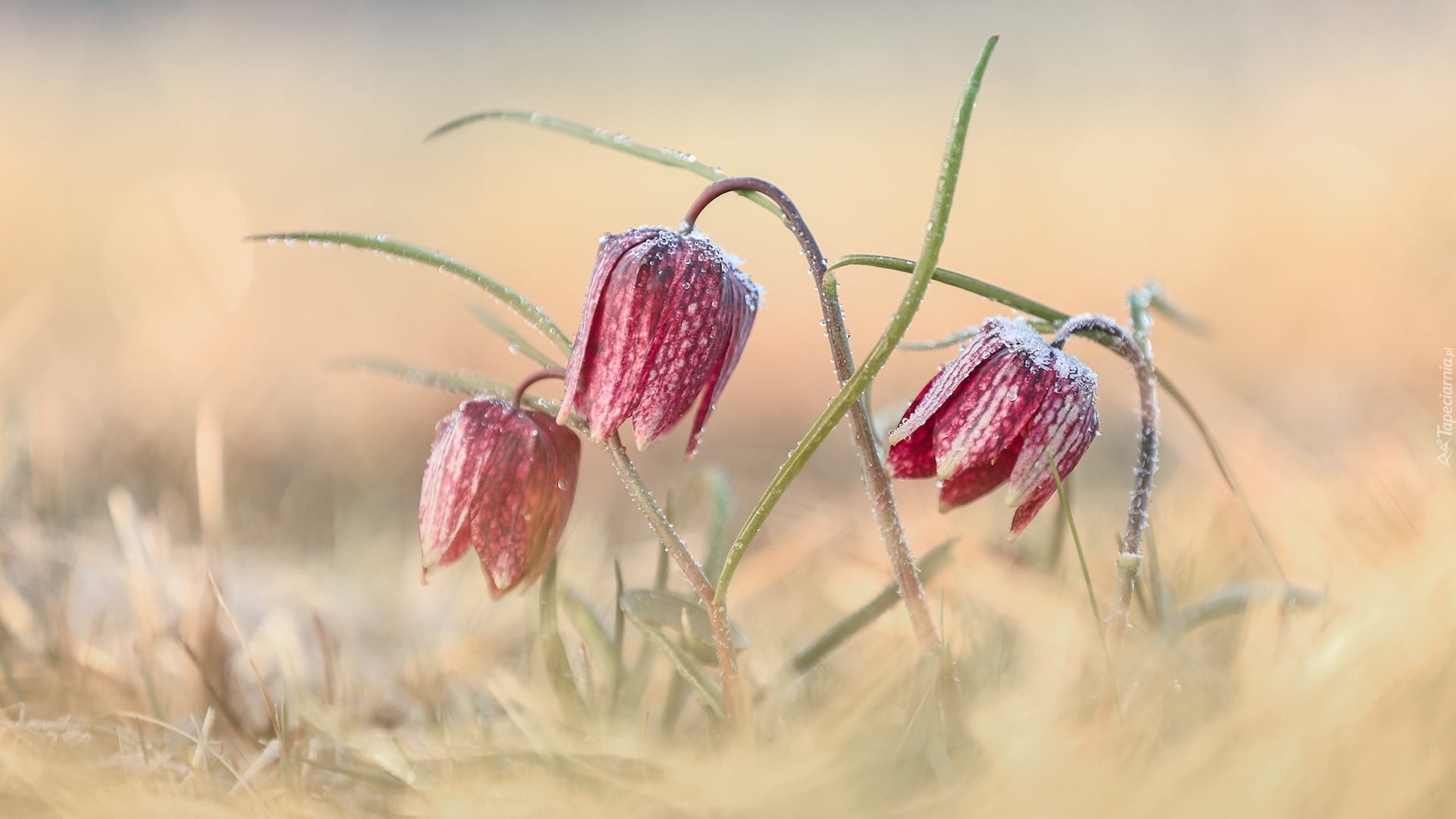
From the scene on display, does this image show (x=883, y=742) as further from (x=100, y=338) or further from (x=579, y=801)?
(x=100, y=338)

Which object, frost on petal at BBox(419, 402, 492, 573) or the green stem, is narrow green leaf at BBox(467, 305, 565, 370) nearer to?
frost on petal at BBox(419, 402, 492, 573)

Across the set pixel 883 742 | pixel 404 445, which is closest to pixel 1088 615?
pixel 883 742

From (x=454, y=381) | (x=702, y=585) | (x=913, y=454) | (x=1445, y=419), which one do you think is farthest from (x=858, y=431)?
(x=1445, y=419)

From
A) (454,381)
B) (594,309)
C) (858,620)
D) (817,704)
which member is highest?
(594,309)

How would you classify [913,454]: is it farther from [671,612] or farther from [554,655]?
[554,655]

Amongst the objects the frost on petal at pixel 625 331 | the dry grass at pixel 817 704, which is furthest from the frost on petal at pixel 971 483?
the frost on petal at pixel 625 331

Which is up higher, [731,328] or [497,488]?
[731,328]

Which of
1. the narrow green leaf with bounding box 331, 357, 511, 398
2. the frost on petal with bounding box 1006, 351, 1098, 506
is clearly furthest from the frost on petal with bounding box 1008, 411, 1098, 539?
the narrow green leaf with bounding box 331, 357, 511, 398
